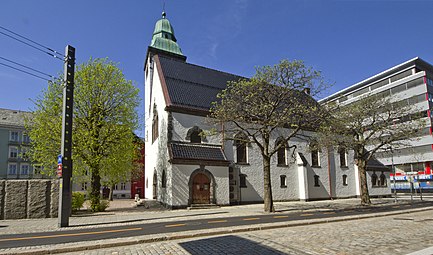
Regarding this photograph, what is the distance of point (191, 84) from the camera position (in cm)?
2892

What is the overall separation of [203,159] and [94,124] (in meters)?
8.85

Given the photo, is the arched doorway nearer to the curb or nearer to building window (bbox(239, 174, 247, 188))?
building window (bbox(239, 174, 247, 188))

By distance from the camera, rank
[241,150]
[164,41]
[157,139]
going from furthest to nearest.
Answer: [164,41]
[241,150]
[157,139]

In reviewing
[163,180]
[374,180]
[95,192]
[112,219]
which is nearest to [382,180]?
[374,180]

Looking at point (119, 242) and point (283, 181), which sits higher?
point (283, 181)

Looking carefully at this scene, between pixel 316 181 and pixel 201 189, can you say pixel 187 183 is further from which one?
pixel 316 181

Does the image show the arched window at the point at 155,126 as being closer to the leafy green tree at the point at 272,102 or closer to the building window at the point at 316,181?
the leafy green tree at the point at 272,102

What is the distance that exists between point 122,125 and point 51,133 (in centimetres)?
483

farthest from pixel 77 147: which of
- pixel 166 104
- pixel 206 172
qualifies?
pixel 206 172

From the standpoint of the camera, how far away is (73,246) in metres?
8.01

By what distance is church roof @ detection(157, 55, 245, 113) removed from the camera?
2607 cm

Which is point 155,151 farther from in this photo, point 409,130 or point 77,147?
point 409,130

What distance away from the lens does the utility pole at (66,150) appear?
1309cm

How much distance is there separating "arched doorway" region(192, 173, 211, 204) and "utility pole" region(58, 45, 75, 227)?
36.9 feet
